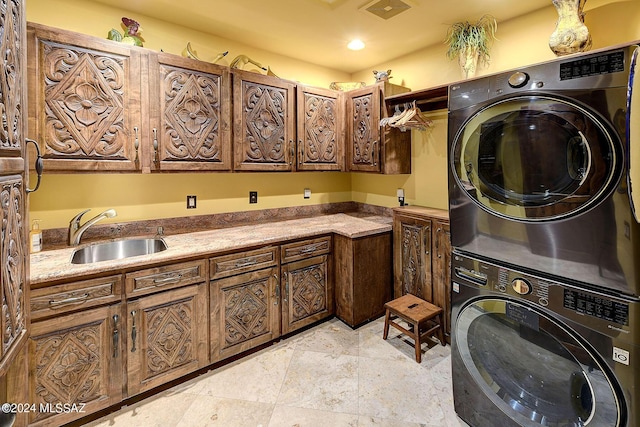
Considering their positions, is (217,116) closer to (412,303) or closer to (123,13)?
(123,13)

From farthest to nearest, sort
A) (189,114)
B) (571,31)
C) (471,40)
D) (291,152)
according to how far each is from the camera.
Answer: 1. (291,152)
2. (471,40)
3. (189,114)
4. (571,31)

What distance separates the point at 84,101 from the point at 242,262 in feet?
4.67

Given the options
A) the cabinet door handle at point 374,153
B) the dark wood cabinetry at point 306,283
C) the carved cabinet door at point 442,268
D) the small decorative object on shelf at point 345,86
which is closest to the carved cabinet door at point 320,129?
the small decorative object on shelf at point 345,86

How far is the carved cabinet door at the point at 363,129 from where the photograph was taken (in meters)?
2.88

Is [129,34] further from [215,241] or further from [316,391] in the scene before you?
[316,391]

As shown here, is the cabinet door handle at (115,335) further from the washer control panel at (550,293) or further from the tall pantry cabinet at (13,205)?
the washer control panel at (550,293)

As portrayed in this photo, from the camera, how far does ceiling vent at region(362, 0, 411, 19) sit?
2127 millimetres

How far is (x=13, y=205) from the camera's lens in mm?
932

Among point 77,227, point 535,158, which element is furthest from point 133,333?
point 535,158

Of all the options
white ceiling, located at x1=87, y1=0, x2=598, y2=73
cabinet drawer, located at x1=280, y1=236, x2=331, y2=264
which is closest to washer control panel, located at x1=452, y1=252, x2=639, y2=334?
cabinet drawer, located at x1=280, y1=236, x2=331, y2=264

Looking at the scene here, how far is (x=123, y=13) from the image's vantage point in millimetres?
2264

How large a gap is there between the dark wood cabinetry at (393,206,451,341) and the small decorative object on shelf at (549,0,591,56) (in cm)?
127

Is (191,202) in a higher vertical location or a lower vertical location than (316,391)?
higher

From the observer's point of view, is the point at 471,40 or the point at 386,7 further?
the point at 471,40
